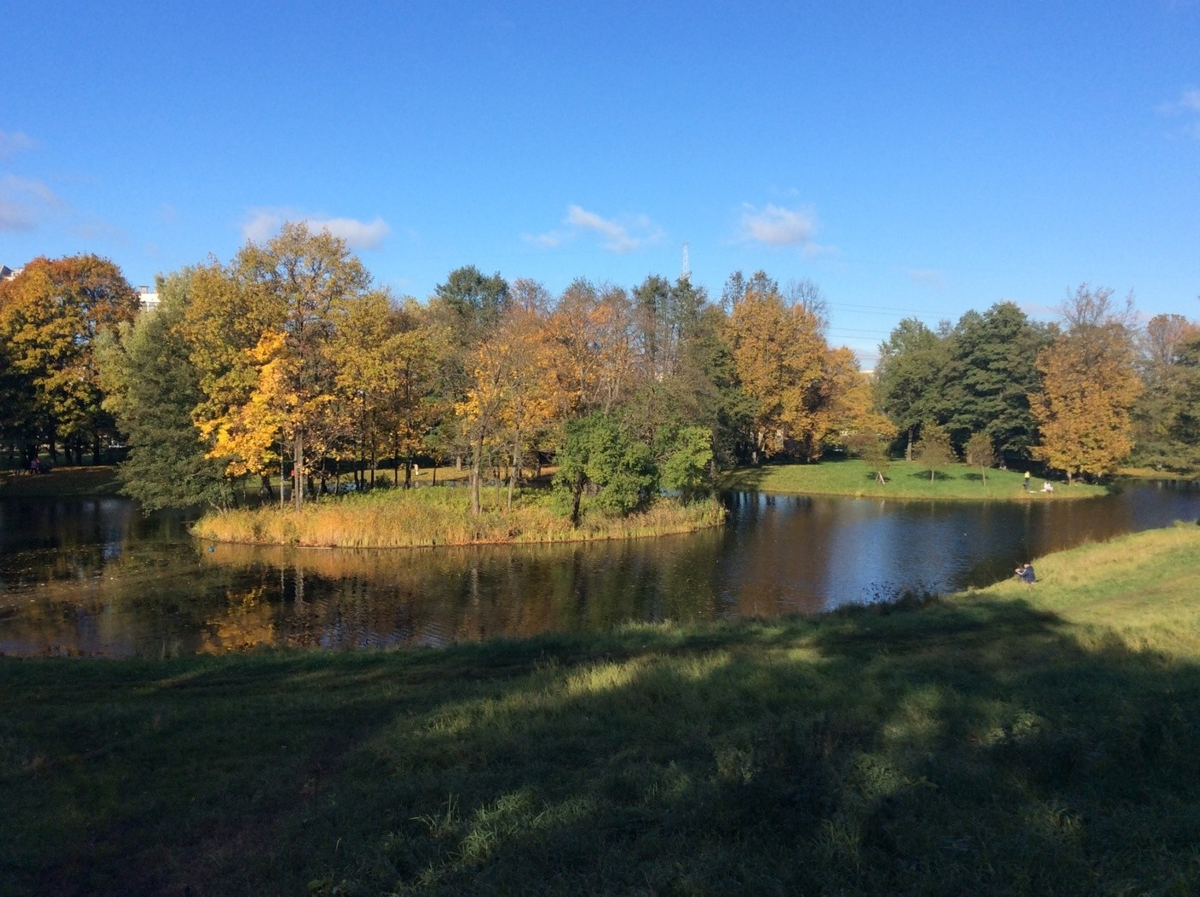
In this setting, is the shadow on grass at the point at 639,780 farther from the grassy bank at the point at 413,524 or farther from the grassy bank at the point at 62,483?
the grassy bank at the point at 62,483

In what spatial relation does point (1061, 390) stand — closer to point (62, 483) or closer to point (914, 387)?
point (914, 387)

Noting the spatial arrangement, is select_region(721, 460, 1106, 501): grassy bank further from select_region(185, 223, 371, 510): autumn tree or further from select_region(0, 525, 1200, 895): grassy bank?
select_region(0, 525, 1200, 895): grassy bank

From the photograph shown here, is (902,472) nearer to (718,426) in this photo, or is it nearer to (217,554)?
(718,426)

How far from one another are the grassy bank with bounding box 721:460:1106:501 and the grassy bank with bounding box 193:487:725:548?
873 inches

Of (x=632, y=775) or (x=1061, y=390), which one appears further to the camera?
(x=1061, y=390)

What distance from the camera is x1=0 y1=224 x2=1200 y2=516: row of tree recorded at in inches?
1257


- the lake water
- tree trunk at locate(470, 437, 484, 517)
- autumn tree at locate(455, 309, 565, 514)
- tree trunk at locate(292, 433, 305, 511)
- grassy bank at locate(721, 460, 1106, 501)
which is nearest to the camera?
the lake water

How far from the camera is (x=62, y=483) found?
44.9 metres

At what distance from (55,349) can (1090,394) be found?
64.5 meters

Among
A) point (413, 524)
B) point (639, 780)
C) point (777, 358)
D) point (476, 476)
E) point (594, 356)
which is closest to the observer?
point (639, 780)

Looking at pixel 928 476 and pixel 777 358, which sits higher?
pixel 777 358

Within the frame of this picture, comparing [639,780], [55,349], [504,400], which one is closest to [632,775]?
[639,780]

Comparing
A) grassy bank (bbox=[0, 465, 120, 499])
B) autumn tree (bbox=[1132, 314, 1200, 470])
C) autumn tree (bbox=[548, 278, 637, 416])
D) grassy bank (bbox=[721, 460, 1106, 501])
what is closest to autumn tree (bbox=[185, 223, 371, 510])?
autumn tree (bbox=[548, 278, 637, 416])

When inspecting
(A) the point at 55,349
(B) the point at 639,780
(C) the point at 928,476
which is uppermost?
(A) the point at 55,349
